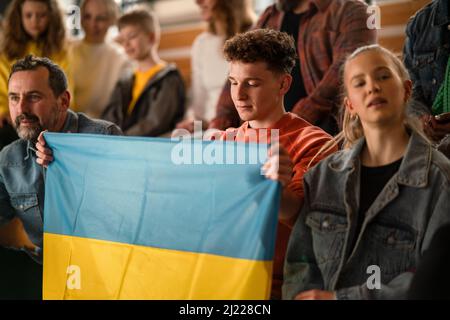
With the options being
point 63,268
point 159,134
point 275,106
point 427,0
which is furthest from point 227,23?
point 63,268

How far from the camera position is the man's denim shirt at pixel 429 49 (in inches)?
94.1

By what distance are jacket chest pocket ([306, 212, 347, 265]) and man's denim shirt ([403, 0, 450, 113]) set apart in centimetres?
78

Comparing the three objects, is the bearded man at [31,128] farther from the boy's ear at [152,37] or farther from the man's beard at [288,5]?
the boy's ear at [152,37]

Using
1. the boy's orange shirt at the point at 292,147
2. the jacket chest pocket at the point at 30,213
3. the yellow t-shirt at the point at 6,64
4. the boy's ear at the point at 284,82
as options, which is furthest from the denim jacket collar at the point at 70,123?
the yellow t-shirt at the point at 6,64

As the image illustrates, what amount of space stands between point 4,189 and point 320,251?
1.23 m

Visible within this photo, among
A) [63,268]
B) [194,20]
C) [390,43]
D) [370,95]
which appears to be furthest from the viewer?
[194,20]

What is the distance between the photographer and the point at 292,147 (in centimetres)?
201

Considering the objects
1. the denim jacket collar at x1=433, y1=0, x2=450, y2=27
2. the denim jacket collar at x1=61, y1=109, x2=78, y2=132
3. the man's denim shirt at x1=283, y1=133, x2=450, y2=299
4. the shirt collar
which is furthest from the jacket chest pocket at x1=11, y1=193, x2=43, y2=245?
the denim jacket collar at x1=433, y1=0, x2=450, y2=27

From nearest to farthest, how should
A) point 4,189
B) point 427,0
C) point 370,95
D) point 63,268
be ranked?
point 370,95, point 63,268, point 4,189, point 427,0

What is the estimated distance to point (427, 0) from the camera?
2.64m

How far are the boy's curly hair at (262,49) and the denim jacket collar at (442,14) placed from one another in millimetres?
639

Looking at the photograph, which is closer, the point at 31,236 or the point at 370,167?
the point at 370,167

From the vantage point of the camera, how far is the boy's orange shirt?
1.92 metres
